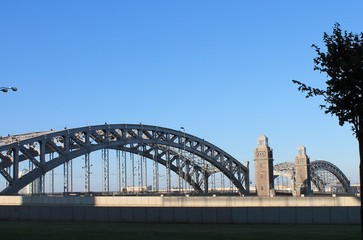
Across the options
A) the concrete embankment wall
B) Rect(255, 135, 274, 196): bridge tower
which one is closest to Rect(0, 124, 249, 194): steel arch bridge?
Rect(255, 135, 274, 196): bridge tower

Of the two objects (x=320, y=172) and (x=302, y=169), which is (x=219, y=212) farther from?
(x=320, y=172)

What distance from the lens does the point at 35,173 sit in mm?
78750

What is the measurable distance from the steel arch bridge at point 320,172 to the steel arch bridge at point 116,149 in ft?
129

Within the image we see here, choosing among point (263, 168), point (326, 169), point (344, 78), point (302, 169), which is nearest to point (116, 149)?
point (263, 168)

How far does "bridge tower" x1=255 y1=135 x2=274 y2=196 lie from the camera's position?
116m

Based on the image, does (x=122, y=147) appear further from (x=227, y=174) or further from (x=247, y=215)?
(x=247, y=215)

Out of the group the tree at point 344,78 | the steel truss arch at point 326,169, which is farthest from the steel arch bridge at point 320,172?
the tree at point 344,78

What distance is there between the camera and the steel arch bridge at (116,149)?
253 ft

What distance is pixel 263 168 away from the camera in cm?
11650

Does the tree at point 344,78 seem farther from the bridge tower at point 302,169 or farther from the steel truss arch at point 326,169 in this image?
the steel truss arch at point 326,169

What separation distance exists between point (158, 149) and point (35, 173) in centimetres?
3671

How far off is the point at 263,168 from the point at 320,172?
8352cm

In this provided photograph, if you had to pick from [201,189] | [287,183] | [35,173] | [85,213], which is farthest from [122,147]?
[287,183]

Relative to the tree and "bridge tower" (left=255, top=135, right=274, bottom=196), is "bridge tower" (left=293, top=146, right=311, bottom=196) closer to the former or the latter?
"bridge tower" (left=255, top=135, right=274, bottom=196)
